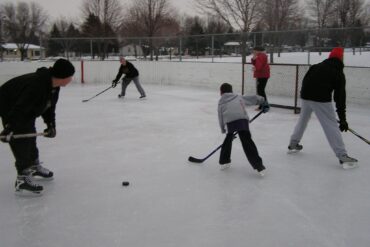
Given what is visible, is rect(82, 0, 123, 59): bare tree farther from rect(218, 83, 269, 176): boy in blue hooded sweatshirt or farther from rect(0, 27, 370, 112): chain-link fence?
rect(218, 83, 269, 176): boy in blue hooded sweatshirt

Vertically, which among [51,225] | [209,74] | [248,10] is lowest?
[51,225]

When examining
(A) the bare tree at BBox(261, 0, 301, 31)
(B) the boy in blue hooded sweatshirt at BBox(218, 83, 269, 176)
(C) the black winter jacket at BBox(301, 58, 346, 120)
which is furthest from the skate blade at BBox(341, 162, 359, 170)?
(A) the bare tree at BBox(261, 0, 301, 31)

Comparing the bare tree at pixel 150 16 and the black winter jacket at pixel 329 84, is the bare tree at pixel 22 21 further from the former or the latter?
the black winter jacket at pixel 329 84

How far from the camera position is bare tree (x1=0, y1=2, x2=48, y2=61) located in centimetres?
4744

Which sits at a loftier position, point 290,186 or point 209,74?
point 209,74

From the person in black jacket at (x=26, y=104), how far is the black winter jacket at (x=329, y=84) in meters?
2.41

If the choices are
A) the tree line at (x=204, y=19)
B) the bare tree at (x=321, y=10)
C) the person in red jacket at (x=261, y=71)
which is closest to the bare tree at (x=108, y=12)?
the tree line at (x=204, y=19)

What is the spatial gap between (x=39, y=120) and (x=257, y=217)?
5.17m

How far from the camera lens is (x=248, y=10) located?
18.5m

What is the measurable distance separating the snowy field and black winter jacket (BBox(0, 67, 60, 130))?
2.26 feet

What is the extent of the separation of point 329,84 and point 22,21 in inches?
2119

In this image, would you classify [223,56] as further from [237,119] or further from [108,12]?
[108,12]

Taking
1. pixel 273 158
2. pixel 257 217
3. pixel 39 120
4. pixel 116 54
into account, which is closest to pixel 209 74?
pixel 116 54

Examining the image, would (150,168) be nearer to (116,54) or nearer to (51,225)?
(51,225)
